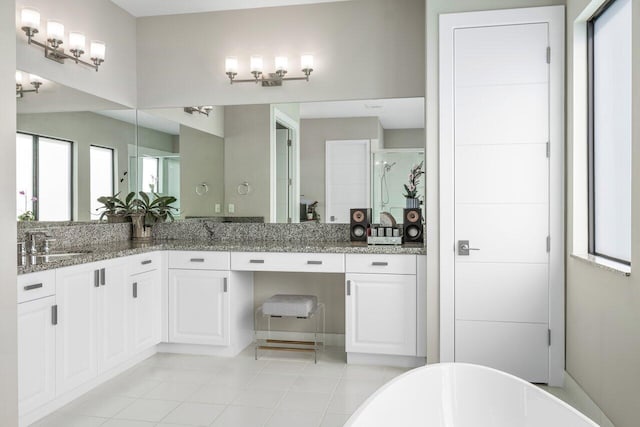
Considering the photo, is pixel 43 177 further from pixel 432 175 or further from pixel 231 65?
pixel 432 175

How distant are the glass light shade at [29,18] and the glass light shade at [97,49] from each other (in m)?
0.55

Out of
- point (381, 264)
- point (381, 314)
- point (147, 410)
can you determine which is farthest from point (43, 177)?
point (381, 314)

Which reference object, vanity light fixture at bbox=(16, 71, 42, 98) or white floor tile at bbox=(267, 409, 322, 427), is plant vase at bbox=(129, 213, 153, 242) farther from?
white floor tile at bbox=(267, 409, 322, 427)

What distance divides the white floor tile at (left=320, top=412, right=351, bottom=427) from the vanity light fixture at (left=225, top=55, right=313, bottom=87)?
263 cm

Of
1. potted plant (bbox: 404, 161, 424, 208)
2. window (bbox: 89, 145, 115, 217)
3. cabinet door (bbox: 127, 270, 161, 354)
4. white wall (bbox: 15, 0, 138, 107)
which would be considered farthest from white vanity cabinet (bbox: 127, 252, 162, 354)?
potted plant (bbox: 404, 161, 424, 208)

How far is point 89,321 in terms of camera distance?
3.00 m

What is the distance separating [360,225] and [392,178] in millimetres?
462

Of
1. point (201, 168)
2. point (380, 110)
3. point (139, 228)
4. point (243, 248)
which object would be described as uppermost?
point (380, 110)

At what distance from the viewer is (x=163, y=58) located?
438 centimetres

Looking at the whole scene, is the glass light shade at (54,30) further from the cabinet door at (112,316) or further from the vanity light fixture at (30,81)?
the cabinet door at (112,316)

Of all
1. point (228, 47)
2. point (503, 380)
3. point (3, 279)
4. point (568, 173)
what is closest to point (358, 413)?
point (503, 380)

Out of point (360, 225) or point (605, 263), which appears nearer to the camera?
point (605, 263)

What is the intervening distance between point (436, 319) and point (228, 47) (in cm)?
284

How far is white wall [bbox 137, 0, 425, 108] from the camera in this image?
396 cm
